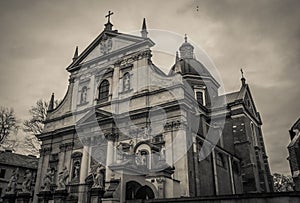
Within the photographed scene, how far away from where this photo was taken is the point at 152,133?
67.2 ft

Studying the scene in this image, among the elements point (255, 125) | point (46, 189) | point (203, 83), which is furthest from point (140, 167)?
point (255, 125)

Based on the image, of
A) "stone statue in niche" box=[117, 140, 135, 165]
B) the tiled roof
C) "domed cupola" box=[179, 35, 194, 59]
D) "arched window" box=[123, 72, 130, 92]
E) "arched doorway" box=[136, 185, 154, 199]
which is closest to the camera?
"stone statue in niche" box=[117, 140, 135, 165]

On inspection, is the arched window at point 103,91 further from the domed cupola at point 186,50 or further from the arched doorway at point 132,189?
the domed cupola at point 186,50

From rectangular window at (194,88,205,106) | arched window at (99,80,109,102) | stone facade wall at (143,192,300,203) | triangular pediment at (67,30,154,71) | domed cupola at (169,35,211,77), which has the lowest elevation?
stone facade wall at (143,192,300,203)

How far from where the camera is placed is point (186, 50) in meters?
37.3

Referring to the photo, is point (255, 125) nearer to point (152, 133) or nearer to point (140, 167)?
point (152, 133)

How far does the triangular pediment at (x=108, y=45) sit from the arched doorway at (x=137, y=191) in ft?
41.5

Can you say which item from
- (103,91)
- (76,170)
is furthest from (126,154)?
(103,91)

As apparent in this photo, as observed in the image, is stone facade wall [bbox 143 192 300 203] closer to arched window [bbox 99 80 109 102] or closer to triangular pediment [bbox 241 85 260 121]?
arched window [bbox 99 80 109 102]

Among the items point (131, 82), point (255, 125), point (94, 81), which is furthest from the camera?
point (255, 125)

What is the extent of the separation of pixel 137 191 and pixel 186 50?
24.7 meters

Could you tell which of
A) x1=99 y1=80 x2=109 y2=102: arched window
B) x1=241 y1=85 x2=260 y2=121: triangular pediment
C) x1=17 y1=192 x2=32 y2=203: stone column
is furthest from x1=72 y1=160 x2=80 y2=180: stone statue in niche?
x1=241 y1=85 x2=260 y2=121: triangular pediment

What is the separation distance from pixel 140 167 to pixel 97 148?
21.6 feet

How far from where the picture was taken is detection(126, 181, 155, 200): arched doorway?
16.4 metres
